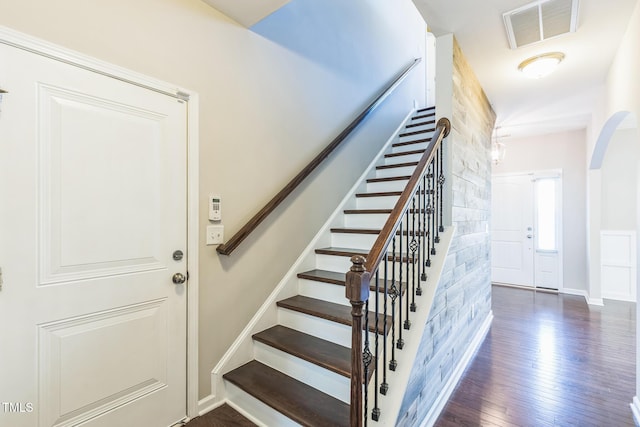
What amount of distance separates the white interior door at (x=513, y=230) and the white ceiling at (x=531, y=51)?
1.88 meters

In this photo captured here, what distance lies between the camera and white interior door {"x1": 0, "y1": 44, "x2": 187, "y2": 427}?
1.26 m

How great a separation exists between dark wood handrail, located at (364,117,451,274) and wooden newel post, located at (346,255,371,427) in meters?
0.05

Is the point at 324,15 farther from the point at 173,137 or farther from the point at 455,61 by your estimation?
the point at 173,137

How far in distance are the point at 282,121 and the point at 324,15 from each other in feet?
4.11

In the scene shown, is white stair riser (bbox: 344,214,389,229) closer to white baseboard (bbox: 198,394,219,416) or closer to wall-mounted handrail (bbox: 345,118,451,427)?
wall-mounted handrail (bbox: 345,118,451,427)

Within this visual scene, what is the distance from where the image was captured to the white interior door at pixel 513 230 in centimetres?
544

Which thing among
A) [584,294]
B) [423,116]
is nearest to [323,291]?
[423,116]

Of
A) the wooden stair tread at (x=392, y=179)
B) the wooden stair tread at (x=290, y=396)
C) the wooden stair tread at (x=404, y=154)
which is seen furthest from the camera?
the wooden stair tread at (x=404, y=154)

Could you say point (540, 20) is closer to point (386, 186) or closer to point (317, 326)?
point (386, 186)

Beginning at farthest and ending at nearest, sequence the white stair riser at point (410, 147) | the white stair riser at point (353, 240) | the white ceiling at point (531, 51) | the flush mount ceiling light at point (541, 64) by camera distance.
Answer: the white stair riser at point (410, 147)
the white stair riser at point (353, 240)
the flush mount ceiling light at point (541, 64)
the white ceiling at point (531, 51)

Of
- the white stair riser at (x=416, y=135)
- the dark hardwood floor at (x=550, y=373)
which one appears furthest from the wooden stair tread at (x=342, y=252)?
the white stair riser at (x=416, y=135)

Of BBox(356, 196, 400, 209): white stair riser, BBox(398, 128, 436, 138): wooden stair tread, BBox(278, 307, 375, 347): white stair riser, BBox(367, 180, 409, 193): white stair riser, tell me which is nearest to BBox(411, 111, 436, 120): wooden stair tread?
BBox(398, 128, 436, 138): wooden stair tread

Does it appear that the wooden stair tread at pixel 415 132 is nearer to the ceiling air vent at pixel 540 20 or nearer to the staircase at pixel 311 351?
the staircase at pixel 311 351

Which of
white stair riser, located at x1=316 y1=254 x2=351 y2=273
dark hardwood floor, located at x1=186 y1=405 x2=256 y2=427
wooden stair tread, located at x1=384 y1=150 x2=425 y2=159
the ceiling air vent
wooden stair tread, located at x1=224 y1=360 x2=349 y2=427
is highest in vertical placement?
the ceiling air vent
